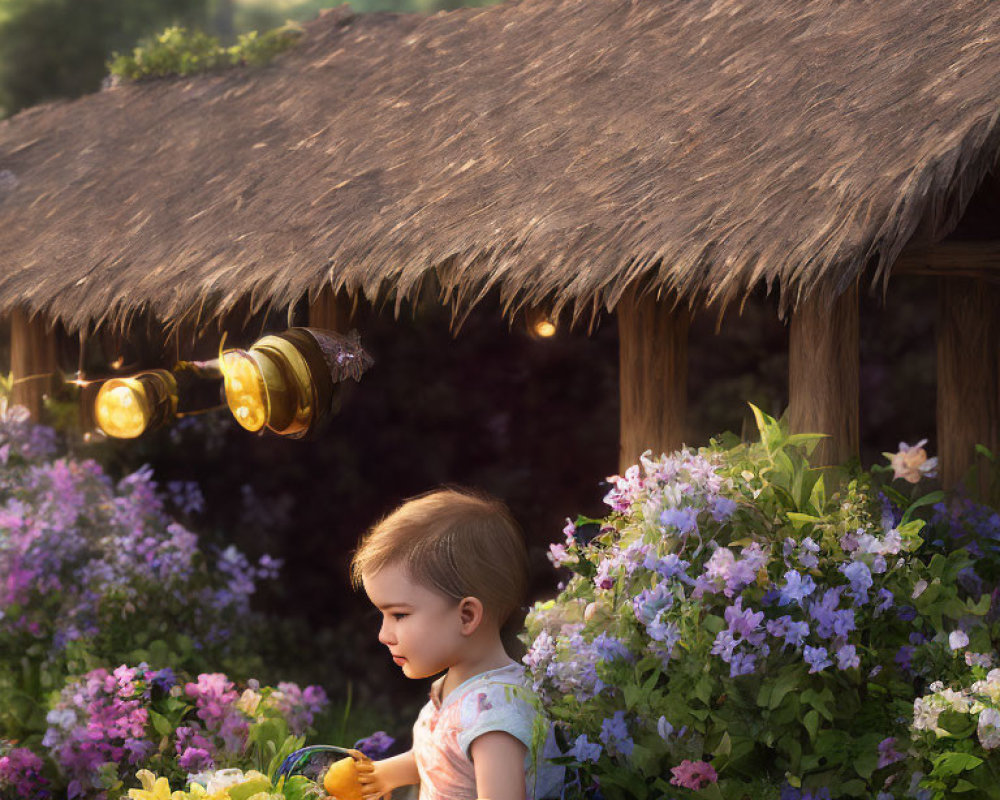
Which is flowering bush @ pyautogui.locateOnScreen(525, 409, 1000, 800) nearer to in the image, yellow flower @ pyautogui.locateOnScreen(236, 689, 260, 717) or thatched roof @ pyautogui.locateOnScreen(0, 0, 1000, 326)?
thatched roof @ pyautogui.locateOnScreen(0, 0, 1000, 326)

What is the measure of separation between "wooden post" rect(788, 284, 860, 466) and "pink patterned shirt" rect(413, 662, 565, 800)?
1.14 meters

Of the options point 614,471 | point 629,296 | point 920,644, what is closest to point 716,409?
point 614,471

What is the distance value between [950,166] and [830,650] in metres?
1.26

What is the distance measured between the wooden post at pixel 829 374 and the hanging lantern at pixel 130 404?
9.48 ft

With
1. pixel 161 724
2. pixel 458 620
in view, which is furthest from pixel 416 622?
pixel 161 724

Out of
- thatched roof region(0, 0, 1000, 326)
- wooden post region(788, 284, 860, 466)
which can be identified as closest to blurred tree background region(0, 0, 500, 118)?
thatched roof region(0, 0, 1000, 326)

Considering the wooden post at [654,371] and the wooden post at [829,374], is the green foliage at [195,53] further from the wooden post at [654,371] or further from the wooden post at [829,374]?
the wooden post at [829,374]

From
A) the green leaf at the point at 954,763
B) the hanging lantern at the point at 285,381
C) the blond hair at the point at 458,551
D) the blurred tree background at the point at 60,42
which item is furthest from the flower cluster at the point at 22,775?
the blurred tree background at the point at 60,42

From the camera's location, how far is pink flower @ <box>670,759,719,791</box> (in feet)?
11.1

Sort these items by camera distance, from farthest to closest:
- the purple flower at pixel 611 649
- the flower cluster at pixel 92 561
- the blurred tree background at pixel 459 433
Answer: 1. the blurred tree background at pixel 459 433
2. the flower cluster at pixel 92 561
3. the purple flower at pixel 611 649

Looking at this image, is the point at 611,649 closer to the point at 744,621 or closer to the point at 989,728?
the point at 744,621

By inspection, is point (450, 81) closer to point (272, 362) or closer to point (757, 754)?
point (272, 362)

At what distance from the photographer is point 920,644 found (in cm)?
352

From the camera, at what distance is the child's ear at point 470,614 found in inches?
127
